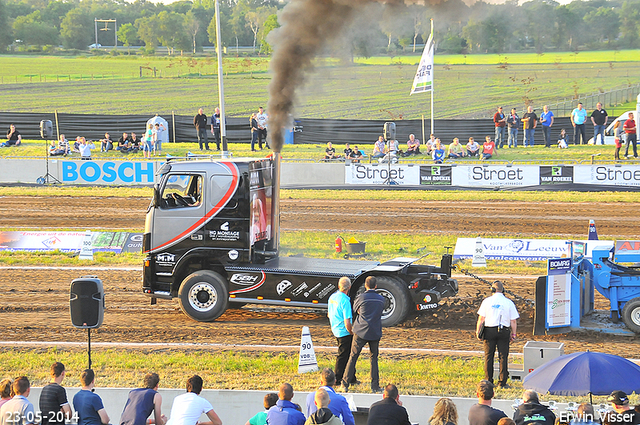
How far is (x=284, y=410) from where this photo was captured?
6559 millimetres

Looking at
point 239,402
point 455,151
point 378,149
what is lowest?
point 239,402

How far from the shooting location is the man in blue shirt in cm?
934

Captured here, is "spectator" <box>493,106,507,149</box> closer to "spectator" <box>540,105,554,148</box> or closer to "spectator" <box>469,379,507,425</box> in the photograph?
"spectator" <box>540,105,554,148</box>

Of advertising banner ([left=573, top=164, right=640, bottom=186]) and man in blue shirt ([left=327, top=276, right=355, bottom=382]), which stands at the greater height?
advertising banner ([left=573, top=164, right=640, bottom=186])

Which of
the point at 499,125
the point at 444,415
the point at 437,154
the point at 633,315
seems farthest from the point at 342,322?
the point at 499,125

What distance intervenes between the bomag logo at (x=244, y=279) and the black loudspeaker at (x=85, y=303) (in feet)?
9.45

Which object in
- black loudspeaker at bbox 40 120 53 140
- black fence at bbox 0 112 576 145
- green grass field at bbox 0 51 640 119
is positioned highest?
green grass field at bbox 0 51 640 119

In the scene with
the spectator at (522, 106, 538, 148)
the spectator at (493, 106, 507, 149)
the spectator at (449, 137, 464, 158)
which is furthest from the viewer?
the spectator at (522, 106, 538, 148)

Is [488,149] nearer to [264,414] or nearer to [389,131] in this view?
[389,131]

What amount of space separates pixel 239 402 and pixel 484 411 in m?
2.69

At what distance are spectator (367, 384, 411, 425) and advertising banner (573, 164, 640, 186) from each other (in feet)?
71.4

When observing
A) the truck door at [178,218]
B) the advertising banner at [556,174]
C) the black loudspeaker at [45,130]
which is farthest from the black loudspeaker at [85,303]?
the black loudspeaker at [45,130]

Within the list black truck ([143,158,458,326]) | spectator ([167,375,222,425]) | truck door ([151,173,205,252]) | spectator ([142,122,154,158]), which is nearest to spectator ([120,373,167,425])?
spectator ([167,375,222,425])

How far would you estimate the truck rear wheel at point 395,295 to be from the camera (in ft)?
37.1
